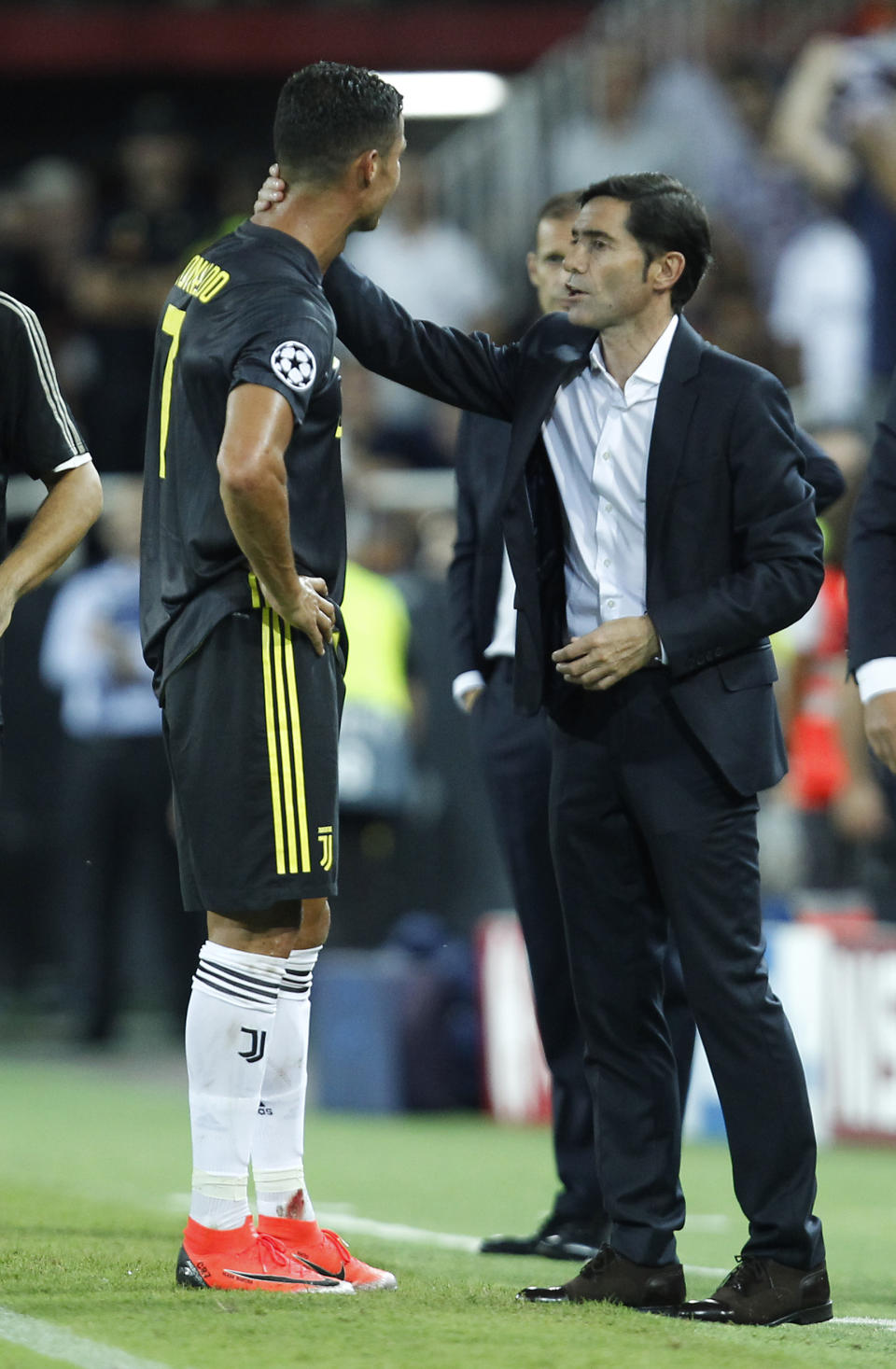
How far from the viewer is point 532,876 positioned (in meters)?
5.39

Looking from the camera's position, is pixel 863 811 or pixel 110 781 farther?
pixel 110 781

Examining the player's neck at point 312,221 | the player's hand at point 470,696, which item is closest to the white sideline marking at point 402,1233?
the player's hand at point 470,696

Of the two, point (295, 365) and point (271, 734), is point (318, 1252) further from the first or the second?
point (295, 365)

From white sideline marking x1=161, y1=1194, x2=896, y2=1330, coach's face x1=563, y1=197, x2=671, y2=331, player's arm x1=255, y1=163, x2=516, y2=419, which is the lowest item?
white sideline marking x1=161, y1=1194, x2=896, y2=1330

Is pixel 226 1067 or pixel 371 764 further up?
pixel 371 764

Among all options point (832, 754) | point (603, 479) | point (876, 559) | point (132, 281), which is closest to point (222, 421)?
point (603, 479)

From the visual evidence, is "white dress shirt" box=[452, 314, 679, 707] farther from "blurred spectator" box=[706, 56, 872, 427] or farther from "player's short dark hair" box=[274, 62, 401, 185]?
"blurred spectator" box=[706, 56, 872, 427]

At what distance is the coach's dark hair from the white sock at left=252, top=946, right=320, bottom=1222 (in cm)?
161

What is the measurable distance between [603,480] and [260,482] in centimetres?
80

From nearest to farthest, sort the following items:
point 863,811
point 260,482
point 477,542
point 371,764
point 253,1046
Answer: point 260,482, point 253,1046, point 477,542, point 863,811, point 371,764

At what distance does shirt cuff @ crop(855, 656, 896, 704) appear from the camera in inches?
163

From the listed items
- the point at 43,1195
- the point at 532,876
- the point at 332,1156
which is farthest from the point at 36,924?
the point at 532,876

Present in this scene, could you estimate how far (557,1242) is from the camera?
514cm

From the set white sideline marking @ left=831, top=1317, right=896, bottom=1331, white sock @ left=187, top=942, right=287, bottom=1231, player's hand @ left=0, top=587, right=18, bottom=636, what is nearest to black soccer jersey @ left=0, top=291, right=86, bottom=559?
player's hand @ left=0, top=587, right=18, bottom=636
